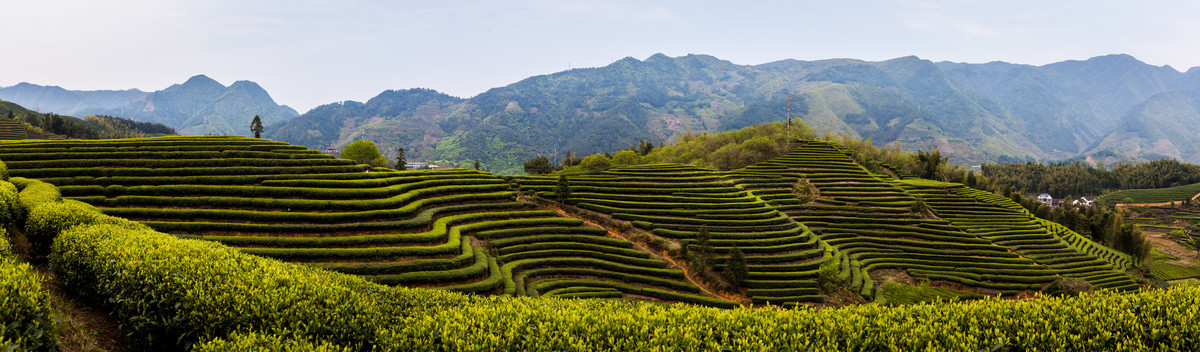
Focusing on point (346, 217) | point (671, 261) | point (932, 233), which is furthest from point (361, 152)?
point (932, 233)

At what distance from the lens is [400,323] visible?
28.1ft

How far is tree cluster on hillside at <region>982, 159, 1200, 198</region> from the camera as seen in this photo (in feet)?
439

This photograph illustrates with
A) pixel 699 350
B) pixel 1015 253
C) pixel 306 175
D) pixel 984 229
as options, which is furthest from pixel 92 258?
pixel 984 229

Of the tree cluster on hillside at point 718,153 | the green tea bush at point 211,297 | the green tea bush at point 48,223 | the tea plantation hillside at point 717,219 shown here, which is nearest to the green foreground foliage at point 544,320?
the green tea bush at point 211,297

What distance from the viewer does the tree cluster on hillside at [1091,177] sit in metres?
134

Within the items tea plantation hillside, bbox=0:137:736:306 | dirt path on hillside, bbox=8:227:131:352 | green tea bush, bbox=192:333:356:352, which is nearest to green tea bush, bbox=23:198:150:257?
dirt path on hillside, bbox=8:227:131:352

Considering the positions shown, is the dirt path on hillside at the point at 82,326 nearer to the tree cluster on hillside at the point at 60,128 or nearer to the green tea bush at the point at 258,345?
the green tea bush at the point at 258,345

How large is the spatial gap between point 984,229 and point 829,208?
19.2 metres

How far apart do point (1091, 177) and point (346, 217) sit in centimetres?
20695

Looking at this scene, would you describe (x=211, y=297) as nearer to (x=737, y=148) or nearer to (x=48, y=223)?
(x=48, y=223)

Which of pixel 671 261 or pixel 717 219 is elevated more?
pixel 717 219

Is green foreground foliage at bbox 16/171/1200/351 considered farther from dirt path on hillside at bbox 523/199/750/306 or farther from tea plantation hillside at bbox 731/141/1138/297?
tea plantation hillside at bbox 731/141/1138/297

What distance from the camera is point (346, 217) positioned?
29.3 m

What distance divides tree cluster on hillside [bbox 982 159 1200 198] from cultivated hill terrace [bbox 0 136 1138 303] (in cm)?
11473
